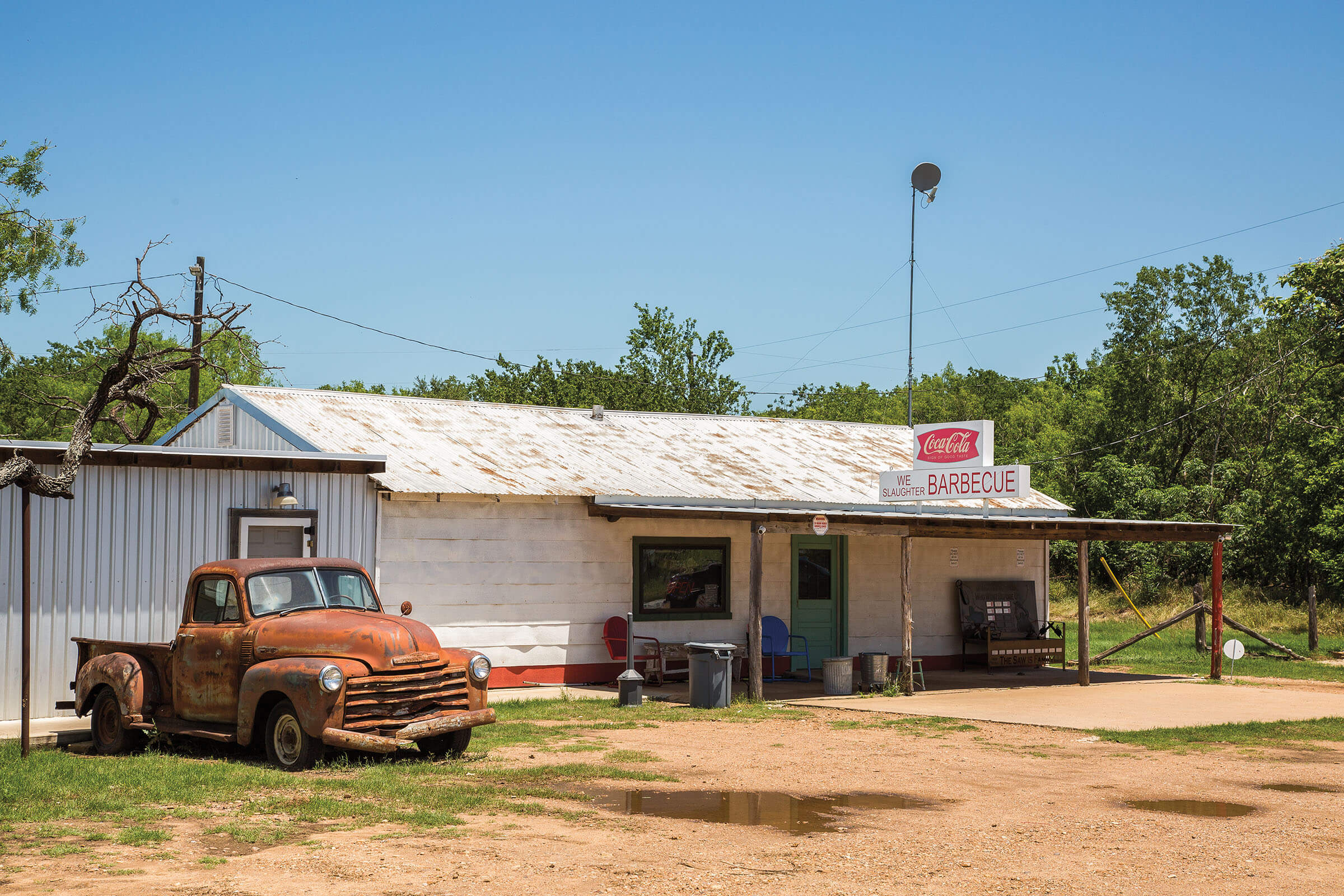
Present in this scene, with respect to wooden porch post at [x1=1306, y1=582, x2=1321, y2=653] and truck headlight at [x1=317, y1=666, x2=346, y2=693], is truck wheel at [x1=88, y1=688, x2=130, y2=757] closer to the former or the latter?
truck headlight at [x1=317, y1=666, x2=346, y2=693]

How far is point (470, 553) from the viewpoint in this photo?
1702cm

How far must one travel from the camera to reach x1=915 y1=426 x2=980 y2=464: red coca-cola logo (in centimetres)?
1988

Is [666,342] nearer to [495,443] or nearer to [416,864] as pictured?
[495,443]

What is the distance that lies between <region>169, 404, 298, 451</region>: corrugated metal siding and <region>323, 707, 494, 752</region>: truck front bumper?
686 cm

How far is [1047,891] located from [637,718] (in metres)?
8.17

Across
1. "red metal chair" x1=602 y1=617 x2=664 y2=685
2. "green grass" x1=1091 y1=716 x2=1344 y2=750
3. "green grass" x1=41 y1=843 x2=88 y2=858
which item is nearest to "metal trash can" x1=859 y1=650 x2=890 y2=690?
"red metal chair" x1=602 y1=617 x2=664 y2=685

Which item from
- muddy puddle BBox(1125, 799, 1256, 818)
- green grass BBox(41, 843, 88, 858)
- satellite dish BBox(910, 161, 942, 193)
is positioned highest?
satellite dish BBox(910, 161, 942, 193)

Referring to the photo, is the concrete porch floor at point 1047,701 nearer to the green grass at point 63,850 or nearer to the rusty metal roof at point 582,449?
the rusty metal roof at point 582,449

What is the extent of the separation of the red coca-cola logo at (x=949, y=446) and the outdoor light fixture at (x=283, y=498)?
9807 mm

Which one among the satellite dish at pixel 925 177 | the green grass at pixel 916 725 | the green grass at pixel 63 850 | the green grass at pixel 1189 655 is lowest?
the green grass at pixel 1189 655

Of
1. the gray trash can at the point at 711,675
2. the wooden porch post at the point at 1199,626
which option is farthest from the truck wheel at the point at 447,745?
the wooden porch post at the point at 1199,626

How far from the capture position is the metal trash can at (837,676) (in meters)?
17.3

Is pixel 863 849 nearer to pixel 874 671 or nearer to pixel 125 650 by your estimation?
pixel 125 650

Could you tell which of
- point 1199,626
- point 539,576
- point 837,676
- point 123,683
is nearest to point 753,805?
point 123,683
